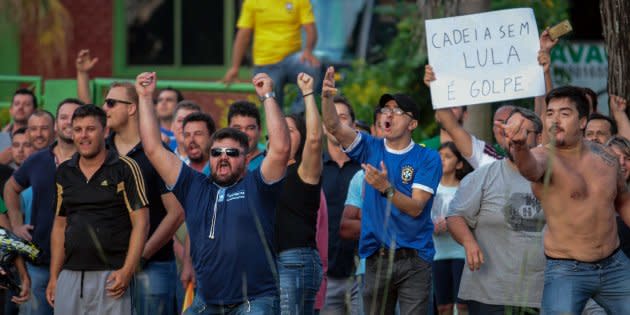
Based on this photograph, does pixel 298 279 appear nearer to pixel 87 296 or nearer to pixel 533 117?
pixel 87 296

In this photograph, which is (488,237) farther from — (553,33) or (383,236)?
(553,33)

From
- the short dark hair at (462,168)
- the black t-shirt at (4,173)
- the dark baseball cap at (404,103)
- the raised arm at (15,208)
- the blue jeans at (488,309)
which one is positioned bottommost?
the blue jeans at (488,309)

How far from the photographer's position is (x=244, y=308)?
26.8ft

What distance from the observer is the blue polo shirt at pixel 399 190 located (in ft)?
30.3

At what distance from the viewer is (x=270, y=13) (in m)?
13.7

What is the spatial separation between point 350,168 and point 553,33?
6.22 feet

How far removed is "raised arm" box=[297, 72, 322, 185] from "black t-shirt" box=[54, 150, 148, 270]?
111 centimetres

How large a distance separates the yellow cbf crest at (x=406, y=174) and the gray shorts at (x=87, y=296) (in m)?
2.06

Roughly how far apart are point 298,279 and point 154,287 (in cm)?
101

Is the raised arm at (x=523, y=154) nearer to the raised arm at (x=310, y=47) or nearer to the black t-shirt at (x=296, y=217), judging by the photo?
the black t-shirt at (x=296, y=217)

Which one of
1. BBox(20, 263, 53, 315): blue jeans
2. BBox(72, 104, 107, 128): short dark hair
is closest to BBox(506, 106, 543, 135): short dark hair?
BBox(72, 104, 107, 128): short dark hair

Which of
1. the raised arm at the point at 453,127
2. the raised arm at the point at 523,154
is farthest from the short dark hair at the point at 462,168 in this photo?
the raised arm at the point at 523,154

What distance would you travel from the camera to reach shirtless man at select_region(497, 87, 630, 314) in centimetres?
832

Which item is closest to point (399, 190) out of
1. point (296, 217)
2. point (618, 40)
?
point (296, 217)
